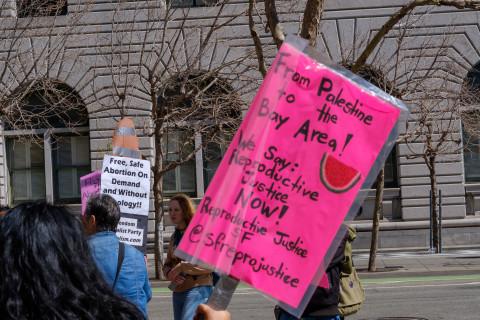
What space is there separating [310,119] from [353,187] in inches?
13.1

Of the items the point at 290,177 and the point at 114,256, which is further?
the point at 114,256

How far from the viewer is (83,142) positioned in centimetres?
2511

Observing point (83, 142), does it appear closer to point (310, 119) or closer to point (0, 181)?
point (0, 181)

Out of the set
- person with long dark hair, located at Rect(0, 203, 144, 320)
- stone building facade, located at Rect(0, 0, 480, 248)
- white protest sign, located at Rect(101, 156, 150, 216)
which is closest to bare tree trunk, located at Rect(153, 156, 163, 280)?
stone building facade, located at Rect(0, 0, 480, 248)

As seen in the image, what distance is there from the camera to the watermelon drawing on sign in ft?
10.6

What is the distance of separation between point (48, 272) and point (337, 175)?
53.8 inches

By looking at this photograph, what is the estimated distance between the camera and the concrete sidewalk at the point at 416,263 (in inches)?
711

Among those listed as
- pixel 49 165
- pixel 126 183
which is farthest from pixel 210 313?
pixel 49 165

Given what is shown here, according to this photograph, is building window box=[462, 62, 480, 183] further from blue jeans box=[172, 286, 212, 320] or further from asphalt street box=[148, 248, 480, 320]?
blue jeans box=[172, 286, 212, 320]

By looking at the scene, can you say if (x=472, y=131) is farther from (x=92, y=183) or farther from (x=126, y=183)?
(x=126, y=183)

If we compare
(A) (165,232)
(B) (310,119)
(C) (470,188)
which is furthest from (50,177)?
(B) (310,119)

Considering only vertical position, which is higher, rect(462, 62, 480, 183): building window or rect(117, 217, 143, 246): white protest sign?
rect(117, 217, 143, 246): white protest sign

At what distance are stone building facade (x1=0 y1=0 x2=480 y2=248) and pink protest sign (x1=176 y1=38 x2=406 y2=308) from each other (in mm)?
18241

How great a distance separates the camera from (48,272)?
2299 millimetres
